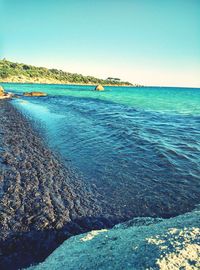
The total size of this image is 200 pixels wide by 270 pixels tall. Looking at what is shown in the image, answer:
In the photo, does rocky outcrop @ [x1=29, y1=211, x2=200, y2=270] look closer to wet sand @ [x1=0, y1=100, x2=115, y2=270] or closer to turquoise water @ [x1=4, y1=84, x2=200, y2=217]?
wet sand @ [x1=0, y1=100, x2=115, y2=270]

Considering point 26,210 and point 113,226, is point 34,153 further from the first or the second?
point 113,226

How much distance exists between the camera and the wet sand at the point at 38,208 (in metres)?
5.70

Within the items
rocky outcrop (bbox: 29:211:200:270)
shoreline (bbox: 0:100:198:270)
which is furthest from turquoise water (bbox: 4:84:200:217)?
rocky outcrop (bbox: 29:211:200:270)

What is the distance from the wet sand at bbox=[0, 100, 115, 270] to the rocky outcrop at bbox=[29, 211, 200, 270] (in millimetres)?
594

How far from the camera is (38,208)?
737 cm

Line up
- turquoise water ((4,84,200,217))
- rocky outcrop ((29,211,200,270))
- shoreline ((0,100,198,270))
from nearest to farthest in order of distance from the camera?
rocky outcrop ((29,211,200,270)) < shoreline ((0,100,198,270)) < turquoise water ((4,84,200,217))

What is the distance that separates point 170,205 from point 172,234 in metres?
3.32

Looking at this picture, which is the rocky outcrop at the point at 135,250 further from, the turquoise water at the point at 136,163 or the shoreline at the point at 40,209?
the turquoise water at the point at 136,163

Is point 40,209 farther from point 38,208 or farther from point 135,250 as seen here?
point 135,250

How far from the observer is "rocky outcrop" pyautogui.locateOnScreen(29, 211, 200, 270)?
3.92 meters

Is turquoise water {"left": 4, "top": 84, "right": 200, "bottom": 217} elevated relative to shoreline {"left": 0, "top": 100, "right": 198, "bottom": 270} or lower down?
elevated

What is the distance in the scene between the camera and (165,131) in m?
20.0

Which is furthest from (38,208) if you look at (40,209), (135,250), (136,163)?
(136,163)

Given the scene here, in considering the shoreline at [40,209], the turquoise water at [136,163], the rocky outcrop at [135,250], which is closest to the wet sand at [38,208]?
the shoreline at [40,209]
